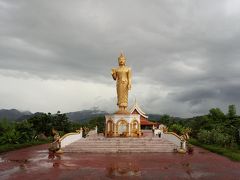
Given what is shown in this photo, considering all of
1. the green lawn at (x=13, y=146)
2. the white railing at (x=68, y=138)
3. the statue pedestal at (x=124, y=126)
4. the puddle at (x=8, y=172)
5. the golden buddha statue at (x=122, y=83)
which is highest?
the golden buddha statue at (x=122, y=83)

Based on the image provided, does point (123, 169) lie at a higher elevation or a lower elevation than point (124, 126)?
lower

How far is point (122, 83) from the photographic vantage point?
98.3 ft

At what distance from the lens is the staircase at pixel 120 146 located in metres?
22.0

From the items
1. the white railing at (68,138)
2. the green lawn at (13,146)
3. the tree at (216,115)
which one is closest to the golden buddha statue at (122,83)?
the white railing at (68,138)

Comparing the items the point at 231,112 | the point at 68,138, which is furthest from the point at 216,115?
the point at 68,138

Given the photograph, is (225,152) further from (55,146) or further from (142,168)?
(55,146)

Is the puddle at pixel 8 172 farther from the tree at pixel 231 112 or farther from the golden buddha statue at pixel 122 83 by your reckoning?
the tree at pixel 231 112

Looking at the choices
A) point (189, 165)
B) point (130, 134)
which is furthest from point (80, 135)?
point (189, 165)

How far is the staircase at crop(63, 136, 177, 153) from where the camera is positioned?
2202cm

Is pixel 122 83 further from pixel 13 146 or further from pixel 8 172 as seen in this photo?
pixel 8 172

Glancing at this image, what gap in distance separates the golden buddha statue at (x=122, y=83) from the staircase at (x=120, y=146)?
21.5 ft

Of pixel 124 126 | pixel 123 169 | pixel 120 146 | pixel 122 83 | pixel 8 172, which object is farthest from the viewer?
pixel 122 83

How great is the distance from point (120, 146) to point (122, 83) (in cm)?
868

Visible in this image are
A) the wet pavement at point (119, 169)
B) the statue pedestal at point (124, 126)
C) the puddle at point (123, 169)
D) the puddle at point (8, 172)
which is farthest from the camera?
the statue pedestal at point (124, 126)
